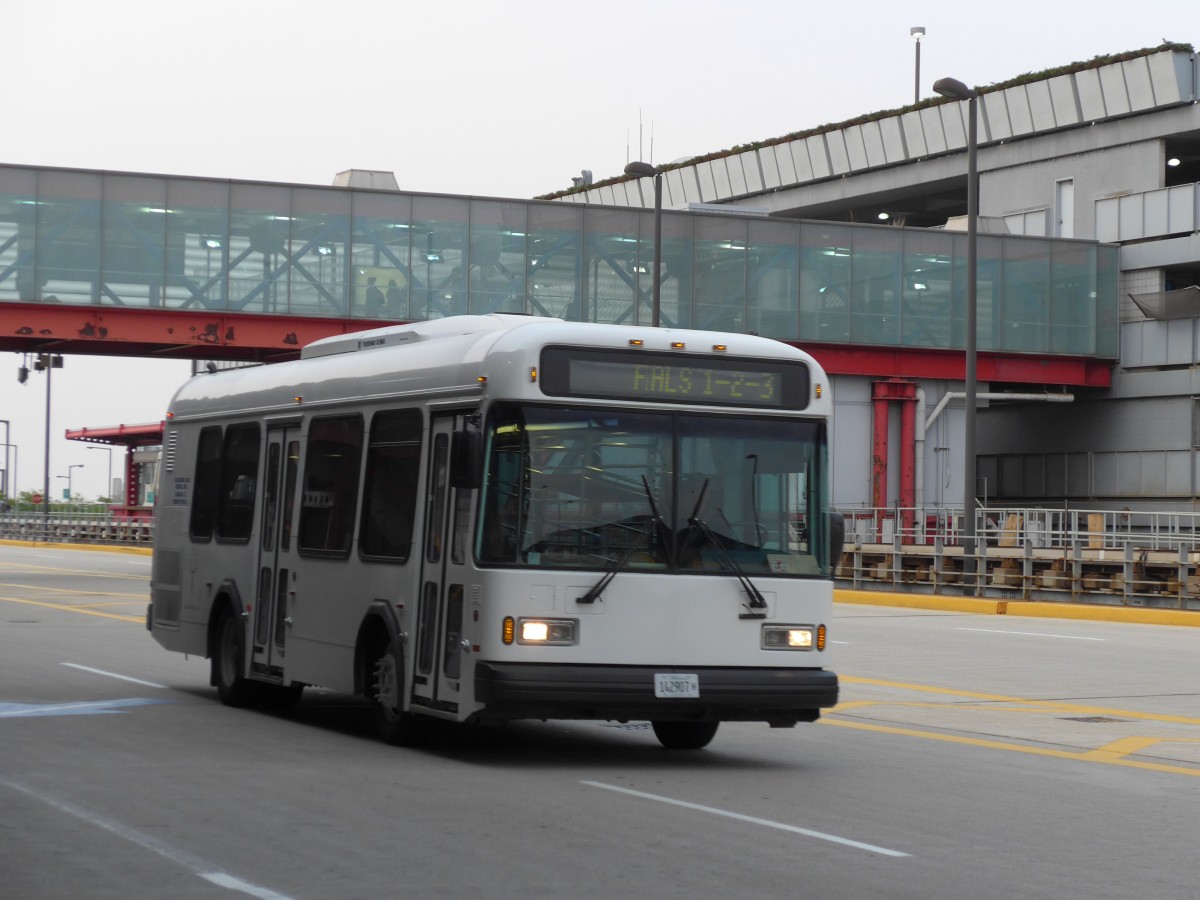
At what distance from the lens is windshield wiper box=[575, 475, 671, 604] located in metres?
11.3

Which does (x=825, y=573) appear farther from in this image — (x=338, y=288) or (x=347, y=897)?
(x=338, y=288)

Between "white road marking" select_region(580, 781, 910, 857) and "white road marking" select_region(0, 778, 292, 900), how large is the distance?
9.46ft

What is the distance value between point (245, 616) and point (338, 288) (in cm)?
3634

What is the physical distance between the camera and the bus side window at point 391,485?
490 inches

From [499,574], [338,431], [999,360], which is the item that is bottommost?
[499,574]

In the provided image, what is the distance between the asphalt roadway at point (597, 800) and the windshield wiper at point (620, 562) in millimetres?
1084

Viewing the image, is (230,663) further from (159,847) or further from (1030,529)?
(1030,529)

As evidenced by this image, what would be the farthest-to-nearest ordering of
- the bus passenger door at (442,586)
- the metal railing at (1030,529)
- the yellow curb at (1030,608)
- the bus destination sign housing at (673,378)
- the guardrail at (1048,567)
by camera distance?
the metal railing at (1030,529) → the guardrail at (1048,567) → the yellow curb at (1030,608) → the bus destination sign housing at (673,378) → the bus passenger door at (442,586)

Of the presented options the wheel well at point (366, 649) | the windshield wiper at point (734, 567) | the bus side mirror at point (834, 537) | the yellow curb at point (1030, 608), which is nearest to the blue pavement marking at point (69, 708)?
the wheel well at point (366, 649)

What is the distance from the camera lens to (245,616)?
1489 centimetres

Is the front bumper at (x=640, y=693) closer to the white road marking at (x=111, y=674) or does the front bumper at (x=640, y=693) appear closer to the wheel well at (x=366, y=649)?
the wheel well at (x=366, y=649)

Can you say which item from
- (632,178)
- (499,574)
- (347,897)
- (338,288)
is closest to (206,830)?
(347,897)

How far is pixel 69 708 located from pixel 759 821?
281 inches

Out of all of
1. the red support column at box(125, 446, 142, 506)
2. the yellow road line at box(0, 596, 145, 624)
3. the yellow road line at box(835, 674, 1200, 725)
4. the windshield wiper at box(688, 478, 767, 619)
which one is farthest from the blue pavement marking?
the red support column at box(125, 446, 142, 506)
